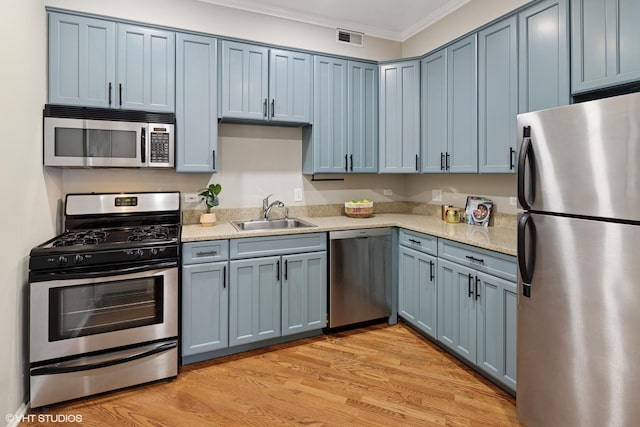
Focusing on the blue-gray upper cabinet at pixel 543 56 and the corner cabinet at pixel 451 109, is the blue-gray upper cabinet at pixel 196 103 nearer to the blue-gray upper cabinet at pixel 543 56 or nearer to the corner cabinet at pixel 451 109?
the corner cabinet at pixel 451 109

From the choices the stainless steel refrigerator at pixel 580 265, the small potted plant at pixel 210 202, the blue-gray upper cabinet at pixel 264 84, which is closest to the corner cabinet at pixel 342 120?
the blue-gray upper cabinet at pixel 264 84

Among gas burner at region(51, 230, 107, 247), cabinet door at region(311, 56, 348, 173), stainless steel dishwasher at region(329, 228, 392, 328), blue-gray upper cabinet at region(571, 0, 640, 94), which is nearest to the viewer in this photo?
blue-gray upper cabinet at region(571, 0, 640, 94)

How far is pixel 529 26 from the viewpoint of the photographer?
2.24 metres

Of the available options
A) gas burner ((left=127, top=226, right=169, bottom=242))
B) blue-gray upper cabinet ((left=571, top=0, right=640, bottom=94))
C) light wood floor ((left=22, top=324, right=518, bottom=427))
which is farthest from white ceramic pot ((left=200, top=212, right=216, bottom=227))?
blue-gray upper cabinet ((left=571, top=0, right=640, bottom=94))

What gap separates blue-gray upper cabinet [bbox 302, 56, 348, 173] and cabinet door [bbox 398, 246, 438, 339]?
1.07 meters

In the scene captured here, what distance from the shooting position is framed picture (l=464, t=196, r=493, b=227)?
287cm

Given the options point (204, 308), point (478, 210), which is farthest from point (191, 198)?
point (478, 210)

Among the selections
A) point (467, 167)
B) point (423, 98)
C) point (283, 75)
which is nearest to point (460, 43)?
point (423, 98)

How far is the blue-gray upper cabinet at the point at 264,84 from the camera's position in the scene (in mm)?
2836

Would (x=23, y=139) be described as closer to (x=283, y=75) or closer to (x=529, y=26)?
(x=283, y=75)

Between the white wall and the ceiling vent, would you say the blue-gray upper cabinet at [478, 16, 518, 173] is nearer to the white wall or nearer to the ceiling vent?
the ceiling vent

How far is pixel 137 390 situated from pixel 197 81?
→ 2.27 meters

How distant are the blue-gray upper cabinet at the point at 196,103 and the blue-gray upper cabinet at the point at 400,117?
162 centimetres

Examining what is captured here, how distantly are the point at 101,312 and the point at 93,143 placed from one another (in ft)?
3.88
